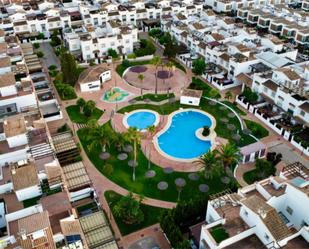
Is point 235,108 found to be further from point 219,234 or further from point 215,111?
point 219,234

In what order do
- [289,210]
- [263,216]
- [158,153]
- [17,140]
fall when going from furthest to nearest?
[158,153] < [17,140] < [289,210] < [263,216]

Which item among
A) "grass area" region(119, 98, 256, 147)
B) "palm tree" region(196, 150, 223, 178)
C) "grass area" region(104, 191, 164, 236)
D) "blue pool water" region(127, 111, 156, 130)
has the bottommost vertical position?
"grass area" region(104, 191, 164, 236)

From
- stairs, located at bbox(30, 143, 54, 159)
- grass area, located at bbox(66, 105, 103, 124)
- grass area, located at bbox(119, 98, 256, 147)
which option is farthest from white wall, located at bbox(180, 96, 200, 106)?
stairs, located at bbox(30, 143, 54, 159)

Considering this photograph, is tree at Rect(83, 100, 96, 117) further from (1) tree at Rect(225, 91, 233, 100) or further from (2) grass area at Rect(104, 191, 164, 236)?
(1) tree at Rect(225, 91, 233, 100)

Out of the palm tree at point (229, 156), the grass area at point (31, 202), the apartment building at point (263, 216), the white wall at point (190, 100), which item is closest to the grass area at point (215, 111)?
the white wall at point (190, 100)

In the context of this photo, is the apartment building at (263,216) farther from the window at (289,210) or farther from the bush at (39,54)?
the bush at (39,54)

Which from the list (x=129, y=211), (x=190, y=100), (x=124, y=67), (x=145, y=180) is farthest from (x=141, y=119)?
(x=129, y=211)

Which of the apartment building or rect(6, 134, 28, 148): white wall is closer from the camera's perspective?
the apartment building
